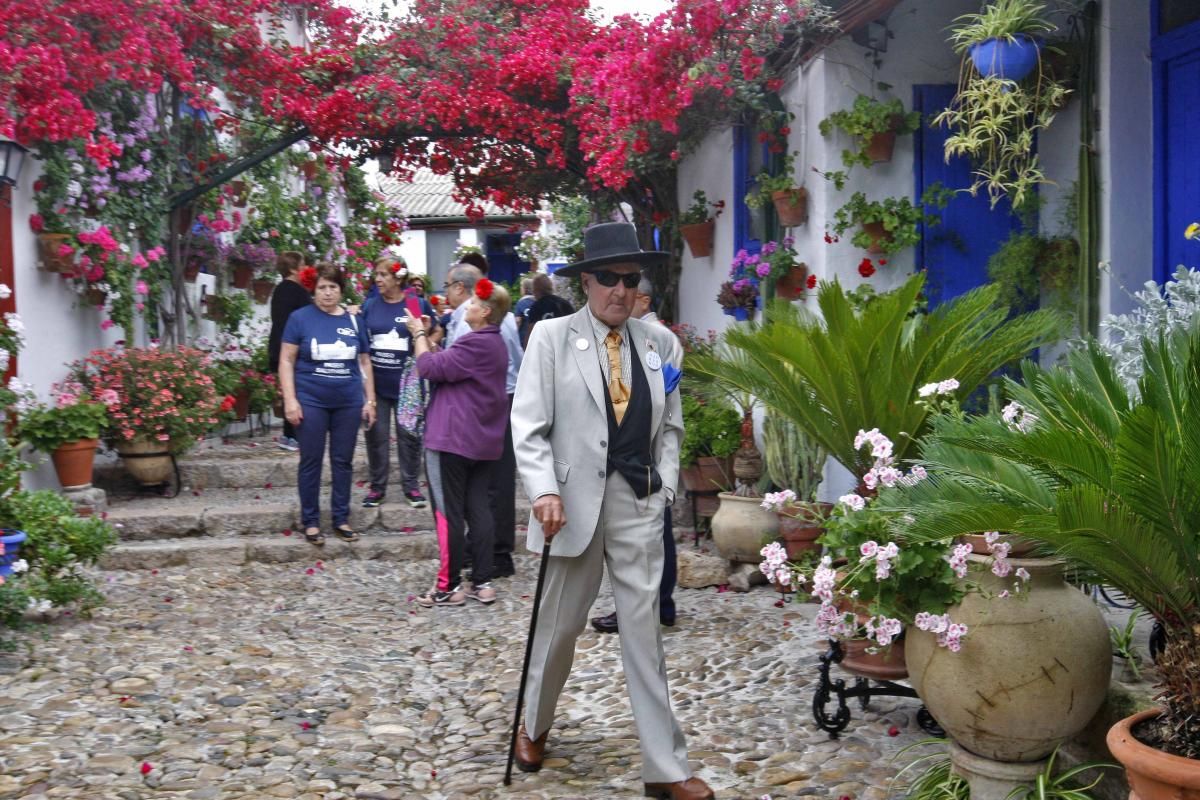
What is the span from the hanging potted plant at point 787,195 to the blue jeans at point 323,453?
3260mm

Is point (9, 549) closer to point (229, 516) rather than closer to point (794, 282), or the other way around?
point (229, 516)

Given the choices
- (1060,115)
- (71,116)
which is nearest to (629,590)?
(1060,115)

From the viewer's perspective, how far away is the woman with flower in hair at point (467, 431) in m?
7.21

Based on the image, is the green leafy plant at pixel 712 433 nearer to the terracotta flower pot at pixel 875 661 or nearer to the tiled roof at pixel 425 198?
the terracotta flower pot at pixel 875 661

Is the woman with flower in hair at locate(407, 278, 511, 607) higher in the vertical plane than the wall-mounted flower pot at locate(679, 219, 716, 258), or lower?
lower

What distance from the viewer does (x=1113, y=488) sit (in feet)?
10.5

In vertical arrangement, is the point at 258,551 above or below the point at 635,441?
below

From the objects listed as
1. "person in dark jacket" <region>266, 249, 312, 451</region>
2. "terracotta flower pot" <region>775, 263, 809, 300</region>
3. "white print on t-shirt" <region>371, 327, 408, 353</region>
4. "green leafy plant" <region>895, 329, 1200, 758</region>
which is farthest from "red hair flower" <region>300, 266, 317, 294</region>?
"green leafy plant" <region>895, 329, 1200, 758</region>

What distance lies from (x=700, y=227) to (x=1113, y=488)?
7878mm

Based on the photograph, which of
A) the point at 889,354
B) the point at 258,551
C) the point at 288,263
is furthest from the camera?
the point at 288,263

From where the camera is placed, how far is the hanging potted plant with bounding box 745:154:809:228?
26.8ft

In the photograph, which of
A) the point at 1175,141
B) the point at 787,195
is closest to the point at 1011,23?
the point at 1175,141

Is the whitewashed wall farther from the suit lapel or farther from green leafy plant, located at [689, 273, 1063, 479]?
the suit lapel

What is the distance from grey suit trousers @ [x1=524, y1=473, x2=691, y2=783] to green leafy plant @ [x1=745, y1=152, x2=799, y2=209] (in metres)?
4.33
